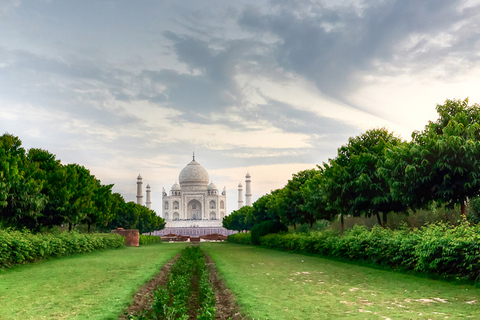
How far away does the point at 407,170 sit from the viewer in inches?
662

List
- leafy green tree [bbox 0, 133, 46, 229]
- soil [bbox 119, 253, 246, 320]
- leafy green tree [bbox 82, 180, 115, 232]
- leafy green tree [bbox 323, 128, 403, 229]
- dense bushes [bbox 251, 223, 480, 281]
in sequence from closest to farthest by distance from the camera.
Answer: soil [bbox 119, 253, 246, 320]
dense bushes [bbox 251, 223, 480, 281]
leafy green tree [bbox 0, 133, 46, 229]
leafy green tree [bbox 323, 128, 403, 229]
leafy green tree [bbox 82, 180, 115, 232]

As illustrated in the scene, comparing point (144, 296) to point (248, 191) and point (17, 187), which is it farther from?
point (248, 191)

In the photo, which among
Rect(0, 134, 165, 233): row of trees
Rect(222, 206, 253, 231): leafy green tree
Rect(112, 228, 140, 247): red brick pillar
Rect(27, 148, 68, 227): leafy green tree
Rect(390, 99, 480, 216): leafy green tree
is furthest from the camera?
Rect(222, 206, 253, 231): leafy green tree

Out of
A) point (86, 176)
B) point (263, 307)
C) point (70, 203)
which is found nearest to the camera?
point (263, 307)

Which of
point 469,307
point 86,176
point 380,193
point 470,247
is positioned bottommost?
point 469,307

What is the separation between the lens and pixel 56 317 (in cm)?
751

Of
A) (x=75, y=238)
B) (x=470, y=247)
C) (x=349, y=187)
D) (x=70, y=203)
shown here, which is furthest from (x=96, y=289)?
(x=70, y=203)

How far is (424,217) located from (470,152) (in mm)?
15121

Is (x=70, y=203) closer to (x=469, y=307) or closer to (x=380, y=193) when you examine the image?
(x=380, y=193)

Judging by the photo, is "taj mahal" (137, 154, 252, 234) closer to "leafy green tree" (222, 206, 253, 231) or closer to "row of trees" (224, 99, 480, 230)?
"leafy green tree" (222, 206, 253, 231)

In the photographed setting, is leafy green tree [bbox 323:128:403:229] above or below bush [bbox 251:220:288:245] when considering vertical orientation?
above

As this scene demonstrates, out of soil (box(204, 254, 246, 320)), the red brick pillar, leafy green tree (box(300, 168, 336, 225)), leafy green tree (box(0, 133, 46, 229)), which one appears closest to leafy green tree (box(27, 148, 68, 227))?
leafy green tree (box(0, 133, 46, 229))

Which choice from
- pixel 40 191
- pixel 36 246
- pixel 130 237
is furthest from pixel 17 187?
pixel 130 237

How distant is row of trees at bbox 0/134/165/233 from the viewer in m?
21.7
